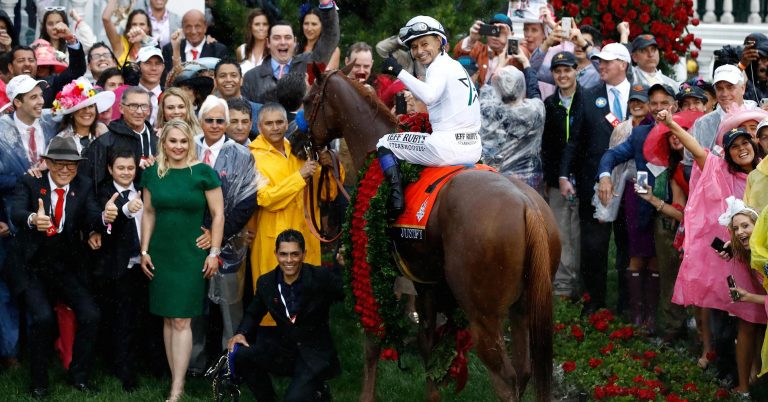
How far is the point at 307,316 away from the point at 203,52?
4668 millimetres

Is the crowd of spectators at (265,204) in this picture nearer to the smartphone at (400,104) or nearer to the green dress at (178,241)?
the green dress at (178,241)

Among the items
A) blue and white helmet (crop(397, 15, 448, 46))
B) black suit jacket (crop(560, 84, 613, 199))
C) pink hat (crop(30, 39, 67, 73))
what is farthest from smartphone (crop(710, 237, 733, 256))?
pink hat (crop(30, 39, 67, 73))

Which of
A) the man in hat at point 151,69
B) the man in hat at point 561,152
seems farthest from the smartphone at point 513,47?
the man in hat at point 151,69

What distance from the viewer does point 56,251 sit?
894 cm

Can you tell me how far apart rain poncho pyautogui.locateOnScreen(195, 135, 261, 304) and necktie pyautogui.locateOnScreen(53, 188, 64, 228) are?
3.94 ft

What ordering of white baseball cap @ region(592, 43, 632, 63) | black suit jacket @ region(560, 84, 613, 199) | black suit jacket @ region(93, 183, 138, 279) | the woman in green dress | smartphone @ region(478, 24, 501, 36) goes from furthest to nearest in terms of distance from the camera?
smartphone @ region(478, 24, 501, 36)
white baseball cap @ region(592, 43, 632, 63)
black suit jacket @ region(560, 84, 613, 199)
black suit jacket @ region(93, 183, 138, 279)
the woman in green dress

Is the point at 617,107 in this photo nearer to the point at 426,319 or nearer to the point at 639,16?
the point at 639,16

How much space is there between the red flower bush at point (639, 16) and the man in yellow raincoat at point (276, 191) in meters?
5.68

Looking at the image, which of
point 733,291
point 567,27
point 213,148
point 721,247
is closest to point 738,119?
point 721,247

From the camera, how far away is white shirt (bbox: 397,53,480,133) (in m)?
8.02

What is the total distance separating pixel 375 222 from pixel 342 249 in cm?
73

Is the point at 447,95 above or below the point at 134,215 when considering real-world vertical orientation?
above

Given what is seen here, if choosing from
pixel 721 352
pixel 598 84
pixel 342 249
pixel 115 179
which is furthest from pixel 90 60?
pixel 721 352

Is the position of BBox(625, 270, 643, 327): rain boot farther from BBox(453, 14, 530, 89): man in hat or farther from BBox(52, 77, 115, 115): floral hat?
BBox(52, 77, 115, 115): floral hat
